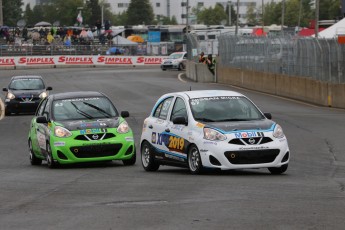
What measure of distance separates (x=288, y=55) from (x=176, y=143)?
2778 centimetres

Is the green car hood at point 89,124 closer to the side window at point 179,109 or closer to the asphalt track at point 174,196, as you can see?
the asphalt track at point 174,196

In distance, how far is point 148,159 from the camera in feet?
56.2

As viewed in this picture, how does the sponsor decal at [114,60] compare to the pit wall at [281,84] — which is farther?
the sponsor decal at [114,60]

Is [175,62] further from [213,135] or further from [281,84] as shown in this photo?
[213,135]

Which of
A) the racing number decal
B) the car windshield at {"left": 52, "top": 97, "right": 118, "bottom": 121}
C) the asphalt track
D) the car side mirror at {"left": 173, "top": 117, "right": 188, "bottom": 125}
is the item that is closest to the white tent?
the asphalt track

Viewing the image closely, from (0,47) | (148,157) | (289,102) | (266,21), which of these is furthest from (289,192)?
(266,21)

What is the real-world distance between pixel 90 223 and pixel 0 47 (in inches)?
2909

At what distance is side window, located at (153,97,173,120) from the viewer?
16.5 metres

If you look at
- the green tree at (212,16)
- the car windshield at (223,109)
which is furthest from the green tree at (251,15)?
the car windshield at (223,109)

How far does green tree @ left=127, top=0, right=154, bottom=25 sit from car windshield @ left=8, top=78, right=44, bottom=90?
13931 centimetres

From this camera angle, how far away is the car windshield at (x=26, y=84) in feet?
125

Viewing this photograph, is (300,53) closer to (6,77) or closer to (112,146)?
(112,146)

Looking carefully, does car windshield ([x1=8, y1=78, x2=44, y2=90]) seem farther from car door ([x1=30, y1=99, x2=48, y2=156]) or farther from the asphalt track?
car door ([x1=30, y1=99, x2=48, y2=156])

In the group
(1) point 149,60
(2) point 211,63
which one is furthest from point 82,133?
(1) point 149,60
